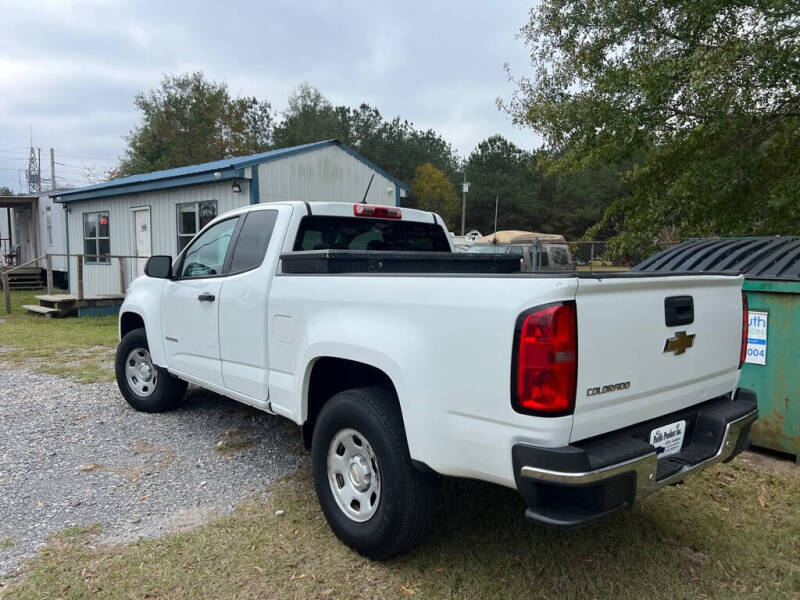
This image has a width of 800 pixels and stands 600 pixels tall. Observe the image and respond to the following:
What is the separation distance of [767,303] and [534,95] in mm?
8057

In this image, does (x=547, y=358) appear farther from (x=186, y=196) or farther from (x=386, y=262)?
(x=186, y=196)

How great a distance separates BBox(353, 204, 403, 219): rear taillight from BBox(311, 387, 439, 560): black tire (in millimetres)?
1580

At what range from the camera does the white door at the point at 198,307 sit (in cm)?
412

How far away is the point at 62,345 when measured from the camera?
30.5 feet

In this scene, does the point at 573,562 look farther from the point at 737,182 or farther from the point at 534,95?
the point at 534,95

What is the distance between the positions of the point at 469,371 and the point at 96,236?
15.5 metres

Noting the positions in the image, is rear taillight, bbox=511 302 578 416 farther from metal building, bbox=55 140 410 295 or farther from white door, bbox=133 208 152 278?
white door, bbox=133 208 152 278

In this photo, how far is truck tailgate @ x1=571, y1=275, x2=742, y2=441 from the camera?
7.22 ft

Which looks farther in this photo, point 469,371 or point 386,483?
point 386,483

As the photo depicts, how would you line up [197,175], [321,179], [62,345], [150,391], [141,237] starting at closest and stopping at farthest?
[150,391] < [62,345] < [197,175] < [321,179] < [141,237]

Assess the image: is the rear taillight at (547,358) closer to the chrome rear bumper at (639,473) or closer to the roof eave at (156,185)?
the chrome rear bumper at (639,473)

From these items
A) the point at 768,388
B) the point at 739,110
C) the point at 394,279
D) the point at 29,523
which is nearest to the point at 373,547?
the point at 394,279

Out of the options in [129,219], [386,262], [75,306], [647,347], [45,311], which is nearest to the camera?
[647,347]

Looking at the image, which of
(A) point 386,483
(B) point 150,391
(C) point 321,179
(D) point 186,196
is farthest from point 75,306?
(A) point 386,483
